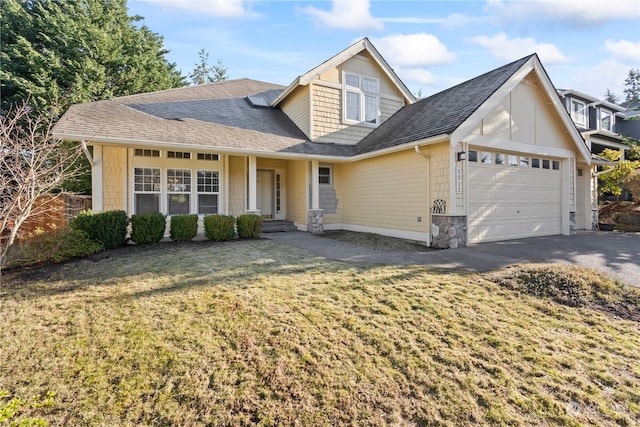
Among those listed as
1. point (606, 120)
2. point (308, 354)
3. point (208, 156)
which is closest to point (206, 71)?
point (208, 156)

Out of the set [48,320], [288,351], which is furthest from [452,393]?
[48,320]

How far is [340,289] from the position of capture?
4.94 meters

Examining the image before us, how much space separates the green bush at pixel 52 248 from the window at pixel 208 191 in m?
3.90

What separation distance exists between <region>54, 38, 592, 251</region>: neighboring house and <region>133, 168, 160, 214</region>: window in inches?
1.3

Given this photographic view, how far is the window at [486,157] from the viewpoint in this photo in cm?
929

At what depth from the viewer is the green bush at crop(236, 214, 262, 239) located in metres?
9.87

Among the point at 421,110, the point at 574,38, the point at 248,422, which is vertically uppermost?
the point at 574,38

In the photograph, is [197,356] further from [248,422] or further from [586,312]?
[586,312]

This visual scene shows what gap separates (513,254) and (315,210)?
260 inches

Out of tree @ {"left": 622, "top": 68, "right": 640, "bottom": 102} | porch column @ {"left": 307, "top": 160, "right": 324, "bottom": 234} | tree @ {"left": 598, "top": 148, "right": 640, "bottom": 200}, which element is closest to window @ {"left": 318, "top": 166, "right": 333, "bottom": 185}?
porch column @ {"left": 307, "top": 160, "right": 324, "bottom": 234}

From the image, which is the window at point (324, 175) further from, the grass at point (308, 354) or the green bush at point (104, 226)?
the grass at point (308, 354)

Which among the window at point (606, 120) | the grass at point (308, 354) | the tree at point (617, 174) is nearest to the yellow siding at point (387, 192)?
the grass at point (308, 354)

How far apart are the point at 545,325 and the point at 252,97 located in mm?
14780

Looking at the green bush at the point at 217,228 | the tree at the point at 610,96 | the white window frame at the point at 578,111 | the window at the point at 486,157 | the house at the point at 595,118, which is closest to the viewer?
the window at the point at 486,157
